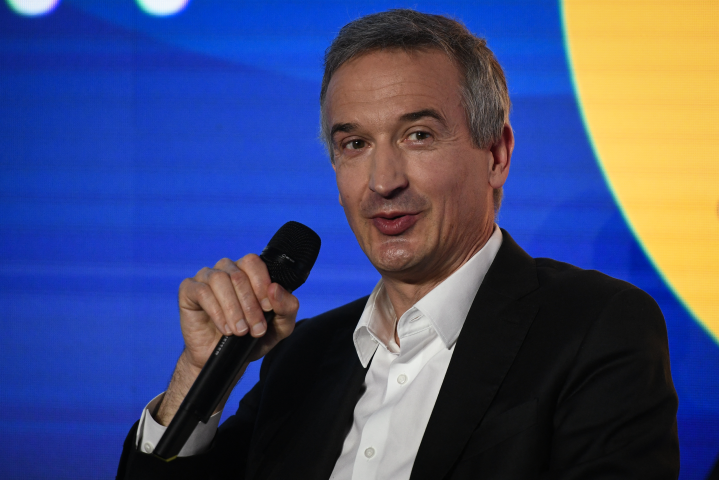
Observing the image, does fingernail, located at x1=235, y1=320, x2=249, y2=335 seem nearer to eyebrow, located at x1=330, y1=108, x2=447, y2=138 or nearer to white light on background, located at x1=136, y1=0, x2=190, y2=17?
eyebrow, located at x1=330, y1=108, x2=447, y2=138

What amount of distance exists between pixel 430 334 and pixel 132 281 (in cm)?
148

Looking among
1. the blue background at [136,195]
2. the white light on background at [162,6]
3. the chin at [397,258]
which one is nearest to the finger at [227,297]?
the chin at [397,258]

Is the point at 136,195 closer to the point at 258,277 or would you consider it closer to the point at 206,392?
the point at 258,277

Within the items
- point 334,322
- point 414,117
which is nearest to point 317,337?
point 334,322

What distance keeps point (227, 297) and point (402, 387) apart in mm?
548

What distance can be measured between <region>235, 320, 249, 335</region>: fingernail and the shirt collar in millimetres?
499

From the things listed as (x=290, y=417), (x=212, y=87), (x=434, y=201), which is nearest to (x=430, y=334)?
(x=434, y=201)

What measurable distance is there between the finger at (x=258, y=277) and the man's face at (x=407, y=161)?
356 mm

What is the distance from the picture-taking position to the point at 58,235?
105 inches

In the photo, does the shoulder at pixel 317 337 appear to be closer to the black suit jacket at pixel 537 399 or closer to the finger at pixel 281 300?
the black suit jacket at pixel 537 399

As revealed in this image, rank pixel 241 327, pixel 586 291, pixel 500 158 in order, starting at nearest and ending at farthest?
1. pixel 241 327
2. pixel 586 291
3. pixel 500 158

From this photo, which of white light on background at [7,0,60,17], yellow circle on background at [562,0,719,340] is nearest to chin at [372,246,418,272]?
yellow circle on background at [562,0,719,340]

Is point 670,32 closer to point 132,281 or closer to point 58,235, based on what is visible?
point 132,281

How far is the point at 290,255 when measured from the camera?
4.92ft
